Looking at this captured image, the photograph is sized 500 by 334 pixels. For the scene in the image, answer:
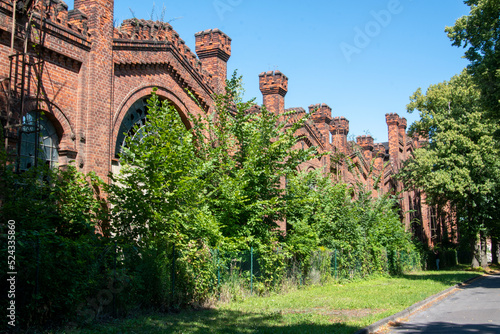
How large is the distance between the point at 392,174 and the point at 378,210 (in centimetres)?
1562

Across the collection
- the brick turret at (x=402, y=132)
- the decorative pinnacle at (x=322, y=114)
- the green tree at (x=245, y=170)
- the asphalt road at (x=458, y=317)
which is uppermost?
the brick turret at (x=402, y=132)

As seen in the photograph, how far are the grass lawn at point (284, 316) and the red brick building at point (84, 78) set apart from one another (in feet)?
17.7

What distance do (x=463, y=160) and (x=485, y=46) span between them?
14.8 metres

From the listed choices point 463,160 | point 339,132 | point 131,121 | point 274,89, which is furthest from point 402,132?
point 131,121

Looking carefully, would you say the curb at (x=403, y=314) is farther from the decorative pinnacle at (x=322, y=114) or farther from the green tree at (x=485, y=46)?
the decorative pinnacle at (x=322, y=114)

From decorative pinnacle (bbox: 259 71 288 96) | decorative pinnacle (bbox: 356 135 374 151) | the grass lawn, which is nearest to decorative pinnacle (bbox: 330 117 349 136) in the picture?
decorative pinnacle (bbox: 356 135 374 151)

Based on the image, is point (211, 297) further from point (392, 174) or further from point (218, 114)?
point (392, 174)

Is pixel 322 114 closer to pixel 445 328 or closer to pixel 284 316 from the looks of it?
pixel 284 316

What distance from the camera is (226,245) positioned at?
14.5m

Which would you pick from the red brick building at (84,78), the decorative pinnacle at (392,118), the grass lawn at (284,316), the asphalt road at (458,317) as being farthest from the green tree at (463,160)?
the red brick building at (84,78)

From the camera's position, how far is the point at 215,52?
2014 cm

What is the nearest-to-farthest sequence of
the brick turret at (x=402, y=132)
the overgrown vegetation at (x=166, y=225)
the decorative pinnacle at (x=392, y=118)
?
1. the overgrown vegetation at (x=166, y=225)
2. the decorative pinnacle at (x=392, y=118)
3. the brick turret at (x=402, y=132)

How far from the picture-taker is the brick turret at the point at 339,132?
104ft

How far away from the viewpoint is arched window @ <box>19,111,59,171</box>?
40.5 feet
